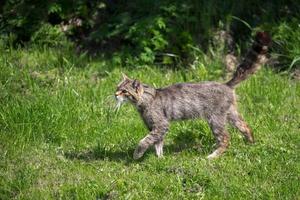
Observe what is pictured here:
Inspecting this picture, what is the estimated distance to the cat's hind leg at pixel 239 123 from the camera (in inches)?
287

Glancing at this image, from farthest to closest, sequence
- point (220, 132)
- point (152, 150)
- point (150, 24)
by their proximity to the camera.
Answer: point (150, 24) → point (152, 150) → point (220, 132)

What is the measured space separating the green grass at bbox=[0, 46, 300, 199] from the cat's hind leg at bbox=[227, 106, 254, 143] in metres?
0.11

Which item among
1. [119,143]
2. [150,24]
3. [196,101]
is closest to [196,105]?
[196,101]

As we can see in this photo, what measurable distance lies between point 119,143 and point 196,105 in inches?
37.0

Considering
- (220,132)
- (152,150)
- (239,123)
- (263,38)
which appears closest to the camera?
(263,38)

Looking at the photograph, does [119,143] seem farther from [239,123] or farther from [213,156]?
[239,123]

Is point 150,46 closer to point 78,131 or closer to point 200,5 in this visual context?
point 200,5

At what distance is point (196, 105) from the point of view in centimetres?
720

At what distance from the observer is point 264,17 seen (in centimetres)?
978

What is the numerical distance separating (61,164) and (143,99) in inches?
40.9

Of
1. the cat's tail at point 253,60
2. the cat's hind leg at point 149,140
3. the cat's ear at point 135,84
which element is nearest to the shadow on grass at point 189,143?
the cat's hind leg at point 149,140

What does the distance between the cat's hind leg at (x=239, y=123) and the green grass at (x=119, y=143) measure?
0.36 feet

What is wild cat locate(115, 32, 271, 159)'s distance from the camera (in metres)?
7.09

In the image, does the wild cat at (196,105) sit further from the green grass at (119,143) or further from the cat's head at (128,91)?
the green grass at (119,143)
